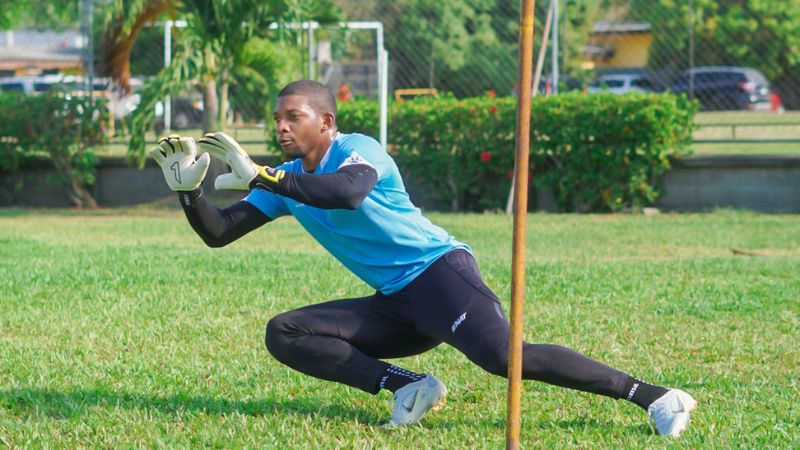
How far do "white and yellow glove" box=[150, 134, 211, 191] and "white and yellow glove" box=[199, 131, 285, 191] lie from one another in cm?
15

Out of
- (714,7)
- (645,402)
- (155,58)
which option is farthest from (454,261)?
(155,58)

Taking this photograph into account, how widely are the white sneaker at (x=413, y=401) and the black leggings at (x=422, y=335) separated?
176 millimetres

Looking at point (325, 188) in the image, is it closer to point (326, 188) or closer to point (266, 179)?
point (326, 188)

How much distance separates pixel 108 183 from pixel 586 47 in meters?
12.8

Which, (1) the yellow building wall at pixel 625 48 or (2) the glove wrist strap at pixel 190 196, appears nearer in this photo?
(2) the glove wrist strap at pixel 190 196

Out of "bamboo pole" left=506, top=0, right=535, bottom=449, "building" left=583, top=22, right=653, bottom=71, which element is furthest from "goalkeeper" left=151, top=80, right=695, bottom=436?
"building" left=583, top=22, right=653, bottom=71

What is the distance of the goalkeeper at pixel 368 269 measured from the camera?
178 inches

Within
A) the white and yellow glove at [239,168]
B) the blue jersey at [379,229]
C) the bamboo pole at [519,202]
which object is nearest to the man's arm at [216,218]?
the blue jersey at [379,229]

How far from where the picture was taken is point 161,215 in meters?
15.6

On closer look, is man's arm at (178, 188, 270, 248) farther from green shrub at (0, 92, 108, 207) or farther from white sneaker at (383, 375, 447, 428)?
green shrub at (0, 92, 108, 207)

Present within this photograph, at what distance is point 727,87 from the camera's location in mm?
16016

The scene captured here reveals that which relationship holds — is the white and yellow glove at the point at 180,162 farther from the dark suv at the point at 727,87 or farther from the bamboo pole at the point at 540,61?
the dark suv at the point at 727,87

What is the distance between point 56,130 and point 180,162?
1218cm

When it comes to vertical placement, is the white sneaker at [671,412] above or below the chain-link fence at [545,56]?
below
